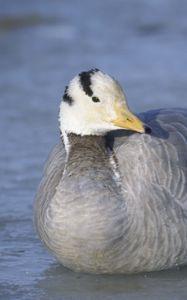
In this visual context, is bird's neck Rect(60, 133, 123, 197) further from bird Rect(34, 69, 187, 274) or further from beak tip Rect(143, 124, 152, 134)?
beak tip Rect(143, 124, 152, 134)

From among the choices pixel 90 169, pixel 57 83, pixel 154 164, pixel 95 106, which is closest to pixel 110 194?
pixel 90 169

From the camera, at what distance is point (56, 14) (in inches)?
588

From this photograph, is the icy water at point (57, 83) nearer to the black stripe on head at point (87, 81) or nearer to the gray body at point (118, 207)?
the gray body at point (118, 207)

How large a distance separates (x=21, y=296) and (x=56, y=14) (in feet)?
31.1

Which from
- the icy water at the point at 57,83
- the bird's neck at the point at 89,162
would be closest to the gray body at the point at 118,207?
the bird's neck at the point at 89,162

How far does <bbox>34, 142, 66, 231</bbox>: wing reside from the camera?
247 inches

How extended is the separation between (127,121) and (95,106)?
8.2 inches

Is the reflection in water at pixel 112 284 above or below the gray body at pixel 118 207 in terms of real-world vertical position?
below

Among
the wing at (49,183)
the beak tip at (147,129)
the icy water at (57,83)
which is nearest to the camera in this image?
the beak tip at (147,129)

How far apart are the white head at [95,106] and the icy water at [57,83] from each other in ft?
2.98

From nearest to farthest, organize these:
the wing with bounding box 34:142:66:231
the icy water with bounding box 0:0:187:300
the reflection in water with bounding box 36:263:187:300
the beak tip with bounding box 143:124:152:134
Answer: the reflection in water with bounding box 36:263:187:300
the beak tip with bounding box 143:124:152:134
the icy water with bounding box 0:0:187:300
the wing with bounding box 34:142:66:231

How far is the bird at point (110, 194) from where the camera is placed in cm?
594

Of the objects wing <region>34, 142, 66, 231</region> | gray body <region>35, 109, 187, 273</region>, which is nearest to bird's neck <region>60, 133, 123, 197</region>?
gray body <region>35, 109, 187, 273</region>

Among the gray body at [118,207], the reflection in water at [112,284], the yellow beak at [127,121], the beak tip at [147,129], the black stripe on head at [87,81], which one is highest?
the black stripe on head at [87,81]
